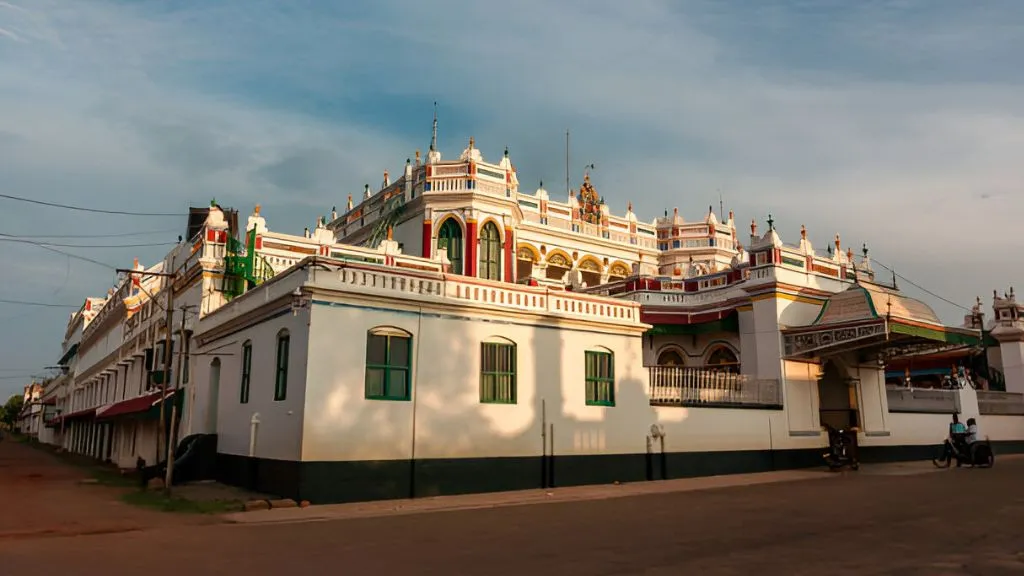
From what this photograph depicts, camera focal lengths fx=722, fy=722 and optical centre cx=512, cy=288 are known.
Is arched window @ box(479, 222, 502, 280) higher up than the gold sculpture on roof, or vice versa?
the gold sculpture on roof

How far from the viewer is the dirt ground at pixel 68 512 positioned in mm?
11406

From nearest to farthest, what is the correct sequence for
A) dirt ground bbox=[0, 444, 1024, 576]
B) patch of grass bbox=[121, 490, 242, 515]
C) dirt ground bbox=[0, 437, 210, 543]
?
1. dirt ground bbox=[0, 444, 1024, 576]
2. dirt ground bbox=[0, 437, 210, 543]
3. patch of grass bbox=[121, 490, 242, 515]

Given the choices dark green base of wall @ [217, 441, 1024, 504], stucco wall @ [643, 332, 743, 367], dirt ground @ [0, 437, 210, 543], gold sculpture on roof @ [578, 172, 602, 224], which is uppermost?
gold sculpture on roof @ [578, 172, 602, 224]

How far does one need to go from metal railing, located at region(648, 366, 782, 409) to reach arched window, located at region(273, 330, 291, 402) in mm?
9479

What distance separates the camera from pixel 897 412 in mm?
26250

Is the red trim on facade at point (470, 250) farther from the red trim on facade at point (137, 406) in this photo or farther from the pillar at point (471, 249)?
the red trim on facade at point (137, 406)

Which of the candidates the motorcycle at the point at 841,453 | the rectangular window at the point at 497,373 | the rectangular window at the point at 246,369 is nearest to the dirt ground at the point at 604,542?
the rectangular window at the point at 497,373

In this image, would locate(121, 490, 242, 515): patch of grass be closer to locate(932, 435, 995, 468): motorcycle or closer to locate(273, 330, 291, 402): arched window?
locate(273, 330, 291, 402): arched window

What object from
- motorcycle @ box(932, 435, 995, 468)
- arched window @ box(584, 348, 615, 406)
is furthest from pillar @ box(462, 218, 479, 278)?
motorcycle @ box(932, 435, 995, 468)

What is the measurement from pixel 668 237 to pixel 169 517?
1258 inches

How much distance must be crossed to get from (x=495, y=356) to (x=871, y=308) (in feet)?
40.5

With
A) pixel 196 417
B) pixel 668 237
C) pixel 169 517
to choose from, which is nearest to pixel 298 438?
pixel 169 517

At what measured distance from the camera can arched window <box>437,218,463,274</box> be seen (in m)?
29.3

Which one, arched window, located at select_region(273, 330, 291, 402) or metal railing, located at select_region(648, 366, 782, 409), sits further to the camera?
metal railing, located at select_region(648, 366, 782, 409)
